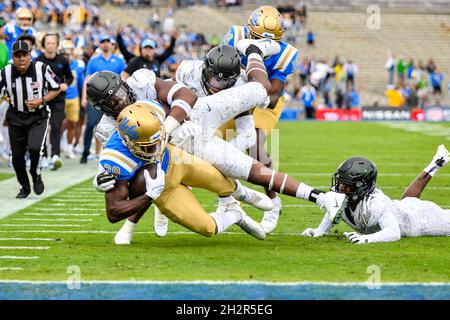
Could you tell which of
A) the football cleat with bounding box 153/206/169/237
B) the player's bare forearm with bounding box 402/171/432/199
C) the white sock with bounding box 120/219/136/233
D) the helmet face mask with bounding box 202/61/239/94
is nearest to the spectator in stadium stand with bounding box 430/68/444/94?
the player's bare forearm with bounding box 402/171/432/199

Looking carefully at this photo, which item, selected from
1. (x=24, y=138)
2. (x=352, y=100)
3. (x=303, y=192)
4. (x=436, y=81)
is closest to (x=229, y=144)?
(x=303, y=192)

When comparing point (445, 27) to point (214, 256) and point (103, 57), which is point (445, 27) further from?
point (214, 256)

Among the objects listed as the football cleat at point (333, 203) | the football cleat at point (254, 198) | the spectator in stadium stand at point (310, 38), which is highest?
the football cleat at point (333, 203)

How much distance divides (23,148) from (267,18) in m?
3.16

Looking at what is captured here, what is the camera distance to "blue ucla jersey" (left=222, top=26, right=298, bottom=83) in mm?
7758

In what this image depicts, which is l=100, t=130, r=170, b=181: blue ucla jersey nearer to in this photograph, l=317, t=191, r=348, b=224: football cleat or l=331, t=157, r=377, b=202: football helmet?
l=317, t=191, r=348, b=224: football cleat

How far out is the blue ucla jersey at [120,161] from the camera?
6.03 metres

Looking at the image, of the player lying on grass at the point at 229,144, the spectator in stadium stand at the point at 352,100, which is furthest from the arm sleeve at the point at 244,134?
the spectator in stadium stand at the point at 352,100

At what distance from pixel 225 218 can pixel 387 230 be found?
44.8 inches

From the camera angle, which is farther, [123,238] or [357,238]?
[123,238]

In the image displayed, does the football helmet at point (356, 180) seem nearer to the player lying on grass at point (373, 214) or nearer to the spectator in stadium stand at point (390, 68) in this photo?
the player lying on grass at point (373, 214)

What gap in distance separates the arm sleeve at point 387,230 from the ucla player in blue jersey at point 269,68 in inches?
42.9

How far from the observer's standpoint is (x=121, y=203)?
19.9 feet

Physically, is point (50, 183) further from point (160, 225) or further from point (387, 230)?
point (387, 230)
